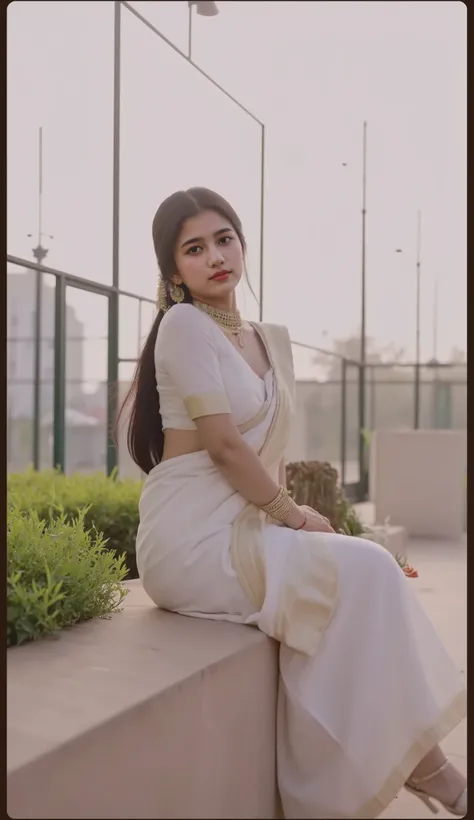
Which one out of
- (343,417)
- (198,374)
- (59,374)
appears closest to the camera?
(198,374)

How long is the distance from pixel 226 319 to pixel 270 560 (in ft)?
2.29

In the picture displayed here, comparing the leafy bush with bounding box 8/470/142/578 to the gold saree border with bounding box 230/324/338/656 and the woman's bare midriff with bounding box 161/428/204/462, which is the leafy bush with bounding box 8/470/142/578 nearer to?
the woman's bare midriff with bounding box 161/428/204/462

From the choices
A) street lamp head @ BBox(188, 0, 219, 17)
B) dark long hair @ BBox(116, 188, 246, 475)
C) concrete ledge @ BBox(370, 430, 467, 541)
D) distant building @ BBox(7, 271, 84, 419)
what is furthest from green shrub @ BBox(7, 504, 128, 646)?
concrete ledge @ BBox(370, 430, 467, 541)

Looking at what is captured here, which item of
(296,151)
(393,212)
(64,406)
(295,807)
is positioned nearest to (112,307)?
(64,406)

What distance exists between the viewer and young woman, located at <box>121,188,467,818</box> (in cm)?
194

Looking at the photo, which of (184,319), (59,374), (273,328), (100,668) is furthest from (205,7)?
(100,668)

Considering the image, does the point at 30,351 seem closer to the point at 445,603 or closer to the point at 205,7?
the point at 205,7

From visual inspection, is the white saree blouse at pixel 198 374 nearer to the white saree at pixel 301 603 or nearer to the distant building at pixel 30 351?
the white saree at pixel 301 603

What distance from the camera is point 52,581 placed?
2080mm

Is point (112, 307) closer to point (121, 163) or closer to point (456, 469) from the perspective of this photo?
point (121, 163)

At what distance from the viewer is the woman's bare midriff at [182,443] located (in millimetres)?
2271

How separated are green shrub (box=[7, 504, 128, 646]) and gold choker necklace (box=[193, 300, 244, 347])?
67 cm

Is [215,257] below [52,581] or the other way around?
the other way around

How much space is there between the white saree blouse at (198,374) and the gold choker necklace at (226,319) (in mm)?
72
